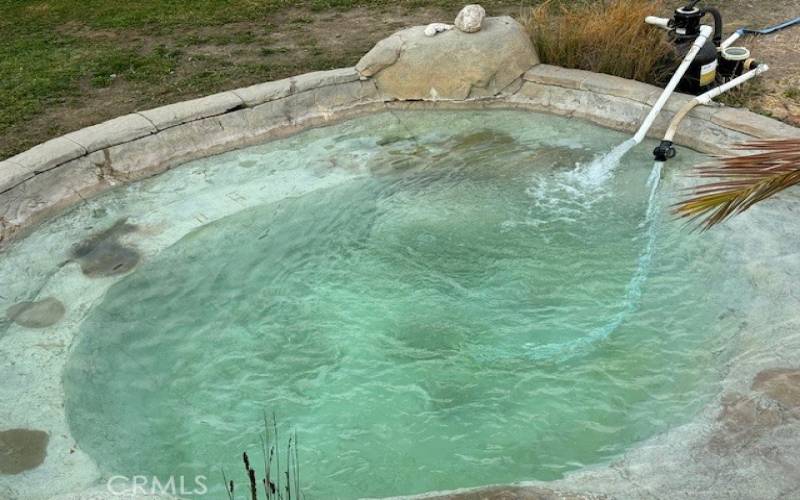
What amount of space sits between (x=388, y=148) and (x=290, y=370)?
7.39ft

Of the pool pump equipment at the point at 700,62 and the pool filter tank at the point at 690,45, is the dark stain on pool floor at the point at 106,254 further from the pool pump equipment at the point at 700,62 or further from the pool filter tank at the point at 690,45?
the pool filter tank at the point at 690,45

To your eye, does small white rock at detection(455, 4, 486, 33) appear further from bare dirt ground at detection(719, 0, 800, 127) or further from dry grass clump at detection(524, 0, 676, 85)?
bare dirt ground at detection(719, 0, 800, 127)

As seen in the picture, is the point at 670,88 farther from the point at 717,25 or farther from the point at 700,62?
the point at 717,25

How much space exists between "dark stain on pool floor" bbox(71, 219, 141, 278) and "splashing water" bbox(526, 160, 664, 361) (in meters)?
2.29

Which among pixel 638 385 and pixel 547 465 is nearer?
pixel 547 465

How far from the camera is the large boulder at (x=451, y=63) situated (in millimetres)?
6316

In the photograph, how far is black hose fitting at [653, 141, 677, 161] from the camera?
5.40 metres

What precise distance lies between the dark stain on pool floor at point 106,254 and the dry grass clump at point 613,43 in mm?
3395

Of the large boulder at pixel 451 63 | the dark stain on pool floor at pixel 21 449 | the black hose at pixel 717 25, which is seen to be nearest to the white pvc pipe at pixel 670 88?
the black hose at pixel 717 25

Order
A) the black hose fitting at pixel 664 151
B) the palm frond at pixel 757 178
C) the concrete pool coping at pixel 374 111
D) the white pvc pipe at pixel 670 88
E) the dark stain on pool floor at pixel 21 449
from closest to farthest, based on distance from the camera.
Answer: the palm frond at pixel 757 178 → the concrete pool coping at pixel 374 111 → the dark stain on pool floor at pixel 21 449 → the black hose fitting at pixel 664 151 → the white pvc pipe at pixel 670 88

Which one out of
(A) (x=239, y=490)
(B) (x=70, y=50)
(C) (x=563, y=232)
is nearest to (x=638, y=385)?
(C) (x=563, y=232)

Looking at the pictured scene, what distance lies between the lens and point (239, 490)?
10.8ft

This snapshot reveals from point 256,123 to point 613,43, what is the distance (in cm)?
263

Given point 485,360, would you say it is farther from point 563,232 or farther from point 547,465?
point 563,232
